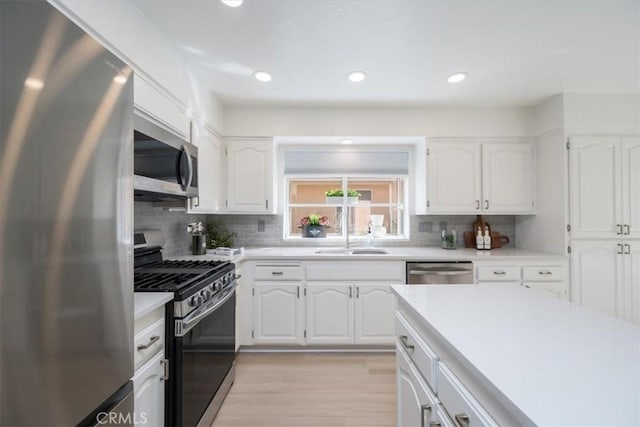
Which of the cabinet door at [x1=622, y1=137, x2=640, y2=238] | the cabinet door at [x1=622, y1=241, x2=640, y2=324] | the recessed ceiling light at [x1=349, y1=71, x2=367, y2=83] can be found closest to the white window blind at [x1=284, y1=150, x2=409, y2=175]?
the recessed ceiling light at [x1=349, y1=71, x2=367, y2=83]

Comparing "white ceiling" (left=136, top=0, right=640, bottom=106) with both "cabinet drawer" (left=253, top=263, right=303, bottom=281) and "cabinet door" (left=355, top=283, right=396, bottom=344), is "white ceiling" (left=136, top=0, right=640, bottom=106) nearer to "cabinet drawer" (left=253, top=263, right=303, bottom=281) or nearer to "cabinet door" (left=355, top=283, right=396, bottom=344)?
"cabinet drawer" (left=253, top=263, right=303, bottom=281)

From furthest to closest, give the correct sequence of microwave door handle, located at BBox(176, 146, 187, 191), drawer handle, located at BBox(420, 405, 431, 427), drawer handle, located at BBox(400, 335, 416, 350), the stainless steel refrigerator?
microwave door handle, located at BBox(176, 146, 187, 191), drawer handle, located at BBox(400, 335, 416, 350), drawer handle, located at BBox(420, 405, 431, 427), the stainless steel refrigerator

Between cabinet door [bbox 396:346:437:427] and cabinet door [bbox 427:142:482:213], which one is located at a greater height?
cabinet door [bbox 427:142:482:213]

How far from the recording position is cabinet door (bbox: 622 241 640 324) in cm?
278

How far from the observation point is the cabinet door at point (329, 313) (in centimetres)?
286

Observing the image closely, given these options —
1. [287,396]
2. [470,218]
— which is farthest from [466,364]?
[470,218]

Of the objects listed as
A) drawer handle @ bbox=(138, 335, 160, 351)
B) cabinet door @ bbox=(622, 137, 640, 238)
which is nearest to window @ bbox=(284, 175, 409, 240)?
cabinet door @ bbox=(622, 137, 640, 238)

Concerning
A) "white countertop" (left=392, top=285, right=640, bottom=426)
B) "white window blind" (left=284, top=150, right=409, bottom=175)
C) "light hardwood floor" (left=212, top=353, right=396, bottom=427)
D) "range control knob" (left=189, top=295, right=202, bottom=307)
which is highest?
"white window blind" (left=284, top=150, right=409, bottom=175)

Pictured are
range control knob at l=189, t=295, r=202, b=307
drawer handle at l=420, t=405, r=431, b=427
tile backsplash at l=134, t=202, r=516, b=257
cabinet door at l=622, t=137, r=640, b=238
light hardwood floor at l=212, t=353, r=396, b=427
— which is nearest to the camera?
drawer handle at l=420, t=405, r=431, b=427

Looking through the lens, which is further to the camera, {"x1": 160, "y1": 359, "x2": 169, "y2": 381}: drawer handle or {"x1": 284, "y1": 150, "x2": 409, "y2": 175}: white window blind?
{"x1": 284, "y1": 150, "x2": 409, "y2": 175}: white window blind

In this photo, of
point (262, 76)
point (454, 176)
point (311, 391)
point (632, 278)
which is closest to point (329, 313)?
point (311, 391)

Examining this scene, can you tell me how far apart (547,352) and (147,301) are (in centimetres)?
145

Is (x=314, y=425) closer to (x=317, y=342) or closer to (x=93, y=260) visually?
(x=317, y=342)

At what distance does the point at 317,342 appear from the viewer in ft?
9.37
